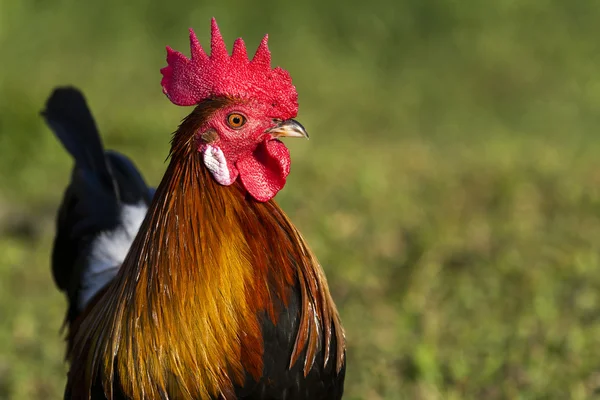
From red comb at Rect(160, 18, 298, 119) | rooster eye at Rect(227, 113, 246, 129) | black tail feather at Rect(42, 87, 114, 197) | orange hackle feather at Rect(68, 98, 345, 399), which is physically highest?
red comb at Rect(160, 18, 298, 119)

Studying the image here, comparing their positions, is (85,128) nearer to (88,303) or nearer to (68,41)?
(88,303)

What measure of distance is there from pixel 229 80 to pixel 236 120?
130mm

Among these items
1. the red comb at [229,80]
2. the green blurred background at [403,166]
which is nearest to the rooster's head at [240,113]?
the red comb at [229,80]

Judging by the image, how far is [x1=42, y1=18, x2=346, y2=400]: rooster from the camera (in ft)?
8.73

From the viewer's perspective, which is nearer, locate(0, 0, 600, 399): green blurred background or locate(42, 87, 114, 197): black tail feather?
locate(42, 87, 114, 197): black tail feather

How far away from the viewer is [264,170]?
271 centimetres

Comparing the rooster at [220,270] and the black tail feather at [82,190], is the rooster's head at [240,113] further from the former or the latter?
the black tail feather at [82,190]

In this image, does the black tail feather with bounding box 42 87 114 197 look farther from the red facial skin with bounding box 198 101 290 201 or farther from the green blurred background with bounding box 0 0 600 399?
the green blurred background with bounding box 0 0 600 399

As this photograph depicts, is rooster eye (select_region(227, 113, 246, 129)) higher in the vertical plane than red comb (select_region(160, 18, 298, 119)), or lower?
lower

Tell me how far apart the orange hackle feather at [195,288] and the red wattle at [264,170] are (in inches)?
1.7

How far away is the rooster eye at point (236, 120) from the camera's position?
267 centimetres

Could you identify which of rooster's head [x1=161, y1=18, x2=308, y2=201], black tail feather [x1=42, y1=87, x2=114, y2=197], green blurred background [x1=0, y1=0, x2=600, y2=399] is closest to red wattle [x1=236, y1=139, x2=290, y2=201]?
rooster's head [x1=161, y1=18, x2=308, y2=201]

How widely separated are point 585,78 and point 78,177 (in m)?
7.23

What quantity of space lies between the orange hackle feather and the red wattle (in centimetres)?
4
